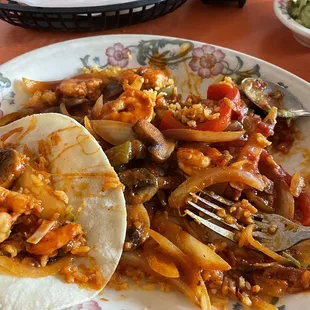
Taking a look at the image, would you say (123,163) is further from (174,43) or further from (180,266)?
(174,43)

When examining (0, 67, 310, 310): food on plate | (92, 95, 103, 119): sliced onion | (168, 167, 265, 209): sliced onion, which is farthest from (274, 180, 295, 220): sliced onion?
(92, 95, 103, 119): sliced onion

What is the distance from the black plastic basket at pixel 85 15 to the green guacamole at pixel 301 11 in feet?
2.71

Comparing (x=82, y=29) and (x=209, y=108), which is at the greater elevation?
(x=209, y=108)

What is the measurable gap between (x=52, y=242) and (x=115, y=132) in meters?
0.68

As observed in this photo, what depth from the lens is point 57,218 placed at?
78.3 inches

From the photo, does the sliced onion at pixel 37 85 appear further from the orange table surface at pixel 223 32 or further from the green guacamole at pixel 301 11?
the green guacamole at pixel 301 11

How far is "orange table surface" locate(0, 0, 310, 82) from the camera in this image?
3.45 metres

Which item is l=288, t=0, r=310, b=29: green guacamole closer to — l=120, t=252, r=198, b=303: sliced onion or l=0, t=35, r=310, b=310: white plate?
l=0, t=35, r=310, b=310: white plate

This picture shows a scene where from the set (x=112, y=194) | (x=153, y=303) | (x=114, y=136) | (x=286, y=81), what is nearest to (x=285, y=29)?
(x=286, y=81)

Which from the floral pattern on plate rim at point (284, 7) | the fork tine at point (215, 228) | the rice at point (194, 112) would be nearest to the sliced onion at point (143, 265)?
the fork tine at point (215, 228)

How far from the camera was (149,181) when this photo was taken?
2201 mm

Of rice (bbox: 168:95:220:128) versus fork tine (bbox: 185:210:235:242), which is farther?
rice (bbox: 168:95:220:128)

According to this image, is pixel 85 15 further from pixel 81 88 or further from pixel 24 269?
pixel 24 269

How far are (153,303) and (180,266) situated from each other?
0.20m
